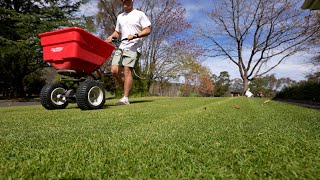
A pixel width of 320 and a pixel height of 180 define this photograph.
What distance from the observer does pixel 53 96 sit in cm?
396

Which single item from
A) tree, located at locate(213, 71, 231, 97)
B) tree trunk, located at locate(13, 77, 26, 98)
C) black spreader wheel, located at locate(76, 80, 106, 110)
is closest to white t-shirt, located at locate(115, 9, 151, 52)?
black spreader wheel, located at locate(76, 80, 106, 110)

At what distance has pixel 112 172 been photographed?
2.80 feet

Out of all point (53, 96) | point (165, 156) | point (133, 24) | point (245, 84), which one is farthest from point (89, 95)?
point (245, 84)

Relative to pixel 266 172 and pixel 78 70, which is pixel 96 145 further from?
pixel 78 70

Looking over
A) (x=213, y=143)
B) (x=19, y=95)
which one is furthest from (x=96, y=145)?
(x=19, y=95)

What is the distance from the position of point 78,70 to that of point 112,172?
3.27 meters

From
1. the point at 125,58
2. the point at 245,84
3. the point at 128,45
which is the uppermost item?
the point at 245,84

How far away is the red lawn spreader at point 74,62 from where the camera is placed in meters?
3.54

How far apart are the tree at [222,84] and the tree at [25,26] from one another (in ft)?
137

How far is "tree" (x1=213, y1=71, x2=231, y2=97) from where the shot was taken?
5426cm

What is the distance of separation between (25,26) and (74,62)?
1070cm

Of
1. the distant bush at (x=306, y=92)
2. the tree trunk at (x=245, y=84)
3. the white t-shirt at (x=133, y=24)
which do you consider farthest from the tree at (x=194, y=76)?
the white t-shirt at (x=133, y=24)

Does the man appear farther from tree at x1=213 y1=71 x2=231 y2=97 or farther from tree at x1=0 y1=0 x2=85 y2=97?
tree at x1=213 y1=71 x2=231 y2=97

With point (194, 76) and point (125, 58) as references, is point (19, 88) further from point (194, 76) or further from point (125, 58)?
point (194, 76)
